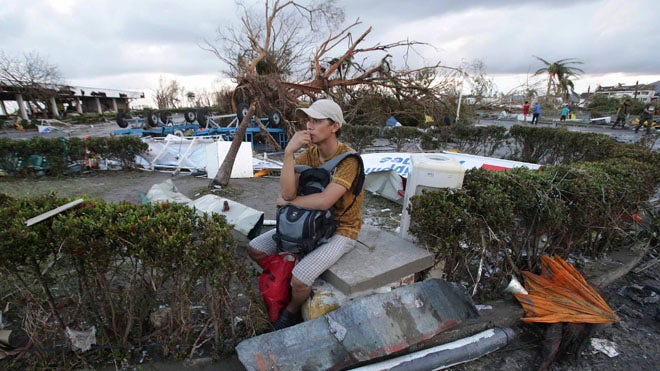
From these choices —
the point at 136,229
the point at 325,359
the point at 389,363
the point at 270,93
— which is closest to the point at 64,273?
the point at 136,229

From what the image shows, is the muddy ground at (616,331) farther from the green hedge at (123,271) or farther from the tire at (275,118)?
the tire at (275,118)

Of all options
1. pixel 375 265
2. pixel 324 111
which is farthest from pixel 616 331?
→ pixel 324 111

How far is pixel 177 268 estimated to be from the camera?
1855mm

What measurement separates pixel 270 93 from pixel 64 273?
5.45 m

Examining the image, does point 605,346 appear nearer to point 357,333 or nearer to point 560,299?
point 560,299

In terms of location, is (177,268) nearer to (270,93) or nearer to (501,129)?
(270,93)

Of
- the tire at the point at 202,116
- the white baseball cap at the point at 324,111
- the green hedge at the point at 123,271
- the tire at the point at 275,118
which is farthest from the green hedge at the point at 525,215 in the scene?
the tire at the point at 202,116

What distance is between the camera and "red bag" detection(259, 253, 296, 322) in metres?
2.13

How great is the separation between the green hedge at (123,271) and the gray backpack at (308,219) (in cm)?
35

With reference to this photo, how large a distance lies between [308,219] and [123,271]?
1181 mm

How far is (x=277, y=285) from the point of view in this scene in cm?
212

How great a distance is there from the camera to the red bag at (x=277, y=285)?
213 cm

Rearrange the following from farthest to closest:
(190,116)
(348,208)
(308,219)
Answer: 1. (190,116)
2. (348,208)
3. (308,219)

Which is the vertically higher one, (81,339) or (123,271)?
(123,271)
